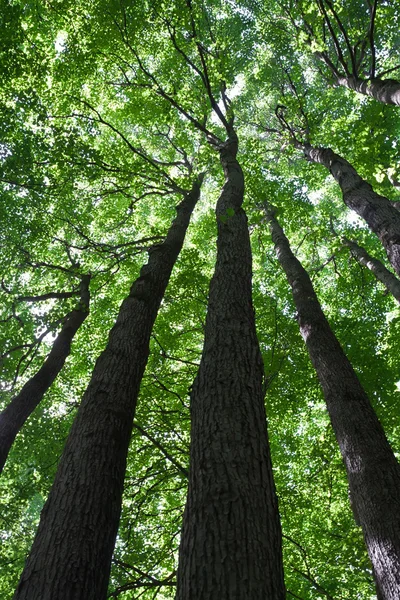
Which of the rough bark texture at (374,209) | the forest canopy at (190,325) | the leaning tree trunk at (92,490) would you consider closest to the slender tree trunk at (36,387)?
the forest canopy at (190,325)

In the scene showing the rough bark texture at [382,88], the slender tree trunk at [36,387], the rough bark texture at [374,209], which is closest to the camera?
the rough bark texture at [374,209]

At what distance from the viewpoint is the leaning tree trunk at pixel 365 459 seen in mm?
3361

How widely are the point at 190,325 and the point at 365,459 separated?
693 cm

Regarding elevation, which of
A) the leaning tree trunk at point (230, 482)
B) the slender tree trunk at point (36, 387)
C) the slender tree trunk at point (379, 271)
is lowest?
the leaning tree trunk at point (230, 482)

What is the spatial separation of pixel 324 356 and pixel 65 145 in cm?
704

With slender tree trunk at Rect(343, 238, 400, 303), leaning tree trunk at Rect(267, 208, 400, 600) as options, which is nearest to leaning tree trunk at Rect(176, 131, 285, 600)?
leaning tree trunk at Rect(267, 208, 400, 600)

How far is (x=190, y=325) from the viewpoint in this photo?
1067 cm

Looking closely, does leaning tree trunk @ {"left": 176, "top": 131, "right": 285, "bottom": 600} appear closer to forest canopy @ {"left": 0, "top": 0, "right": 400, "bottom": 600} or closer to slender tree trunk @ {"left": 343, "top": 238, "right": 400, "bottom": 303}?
forest canopy @ {"left": 0, "top": 0, "right": 400, "bottom": 600}

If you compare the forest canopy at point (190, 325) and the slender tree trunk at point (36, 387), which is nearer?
the forest canopy at point (190, 325)

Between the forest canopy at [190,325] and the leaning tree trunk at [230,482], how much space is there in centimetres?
1

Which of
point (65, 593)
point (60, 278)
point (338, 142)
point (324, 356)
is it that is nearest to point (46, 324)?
point (60, 278)

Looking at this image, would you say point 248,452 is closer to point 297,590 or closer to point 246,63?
point 297,590

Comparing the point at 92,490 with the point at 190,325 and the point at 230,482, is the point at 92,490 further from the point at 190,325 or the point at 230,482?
the point at 190,325

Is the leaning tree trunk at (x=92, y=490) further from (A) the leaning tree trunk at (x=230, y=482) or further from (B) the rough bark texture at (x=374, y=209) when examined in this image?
(B) the rough bark texture at (x=374, y=209)
